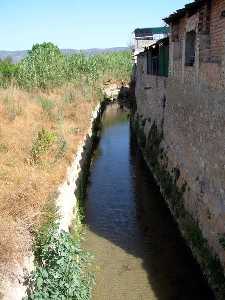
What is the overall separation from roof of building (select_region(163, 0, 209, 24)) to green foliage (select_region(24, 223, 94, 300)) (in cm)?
647

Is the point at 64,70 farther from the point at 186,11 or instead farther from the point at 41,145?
the point at 186,11

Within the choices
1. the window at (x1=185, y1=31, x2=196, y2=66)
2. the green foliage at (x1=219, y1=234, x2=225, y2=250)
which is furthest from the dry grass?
the window at (x1=185, y1=31, x2=196, y2=66)

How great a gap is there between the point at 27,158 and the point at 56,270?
6.08 m

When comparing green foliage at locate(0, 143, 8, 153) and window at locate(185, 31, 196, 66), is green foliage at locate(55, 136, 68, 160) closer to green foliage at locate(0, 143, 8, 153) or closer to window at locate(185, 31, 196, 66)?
green foliage at locate(0, 143, 8, 153)

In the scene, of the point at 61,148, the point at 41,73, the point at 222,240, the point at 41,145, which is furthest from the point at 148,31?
the point at 222,240

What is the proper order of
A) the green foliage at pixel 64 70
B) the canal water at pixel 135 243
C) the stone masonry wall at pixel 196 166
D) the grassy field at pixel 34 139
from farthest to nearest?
the green foliage at pixel 64 70 → the canal water at pixel 135 243 → the stone masonry wall at pixel 196 166 → the grassy field at pixel 34 139

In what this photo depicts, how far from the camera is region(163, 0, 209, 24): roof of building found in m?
10.5

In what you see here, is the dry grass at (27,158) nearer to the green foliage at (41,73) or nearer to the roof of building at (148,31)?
the green foliage at (41,73)

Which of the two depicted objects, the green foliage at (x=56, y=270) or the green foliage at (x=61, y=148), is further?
the green foliage at (x=61, y=148)

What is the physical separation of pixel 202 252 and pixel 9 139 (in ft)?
26.0

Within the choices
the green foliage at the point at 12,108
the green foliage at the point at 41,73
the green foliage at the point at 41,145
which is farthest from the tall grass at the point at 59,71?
the green foliage at the point at 41,145

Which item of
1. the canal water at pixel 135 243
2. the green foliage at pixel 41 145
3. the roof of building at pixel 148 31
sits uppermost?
the roof of building at pixel 148 31

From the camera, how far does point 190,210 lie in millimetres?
11461

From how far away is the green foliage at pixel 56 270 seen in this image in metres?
7.20
